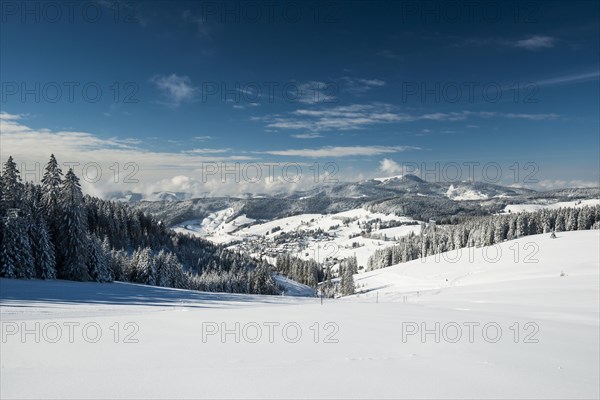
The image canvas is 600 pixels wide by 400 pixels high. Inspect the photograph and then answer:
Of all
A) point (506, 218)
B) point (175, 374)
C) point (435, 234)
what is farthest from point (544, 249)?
point (175, 374)

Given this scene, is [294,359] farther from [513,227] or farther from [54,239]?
[513,227]

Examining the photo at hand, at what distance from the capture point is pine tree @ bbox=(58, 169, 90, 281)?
31994 mm

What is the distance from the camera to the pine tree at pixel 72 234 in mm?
31994

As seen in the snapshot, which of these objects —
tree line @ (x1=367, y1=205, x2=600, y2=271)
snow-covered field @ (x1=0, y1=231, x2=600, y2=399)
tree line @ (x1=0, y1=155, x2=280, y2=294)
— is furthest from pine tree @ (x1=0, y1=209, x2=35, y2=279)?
tree line @ (x1=367, y1=205, x2=600, y2=271)

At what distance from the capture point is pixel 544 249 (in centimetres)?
7288

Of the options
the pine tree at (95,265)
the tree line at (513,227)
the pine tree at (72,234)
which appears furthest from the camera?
the tree line at (513,227)

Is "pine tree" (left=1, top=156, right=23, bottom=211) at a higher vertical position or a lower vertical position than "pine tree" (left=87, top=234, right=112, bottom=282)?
higher

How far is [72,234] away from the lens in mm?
32562

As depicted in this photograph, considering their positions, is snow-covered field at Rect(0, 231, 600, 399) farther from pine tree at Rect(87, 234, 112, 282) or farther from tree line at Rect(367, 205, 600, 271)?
tree line at Rect(367, 205, 600, 271)

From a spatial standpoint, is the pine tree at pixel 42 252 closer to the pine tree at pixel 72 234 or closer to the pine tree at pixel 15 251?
the pine tree at pixel 15 251

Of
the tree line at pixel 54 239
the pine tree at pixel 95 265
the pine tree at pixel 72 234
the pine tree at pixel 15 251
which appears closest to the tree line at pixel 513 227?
the tree line at pixel 54 239

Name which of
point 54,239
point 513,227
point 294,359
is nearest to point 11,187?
point 54,239

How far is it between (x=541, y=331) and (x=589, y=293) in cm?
1960

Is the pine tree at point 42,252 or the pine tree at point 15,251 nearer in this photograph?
the pine tree at point 15,251
